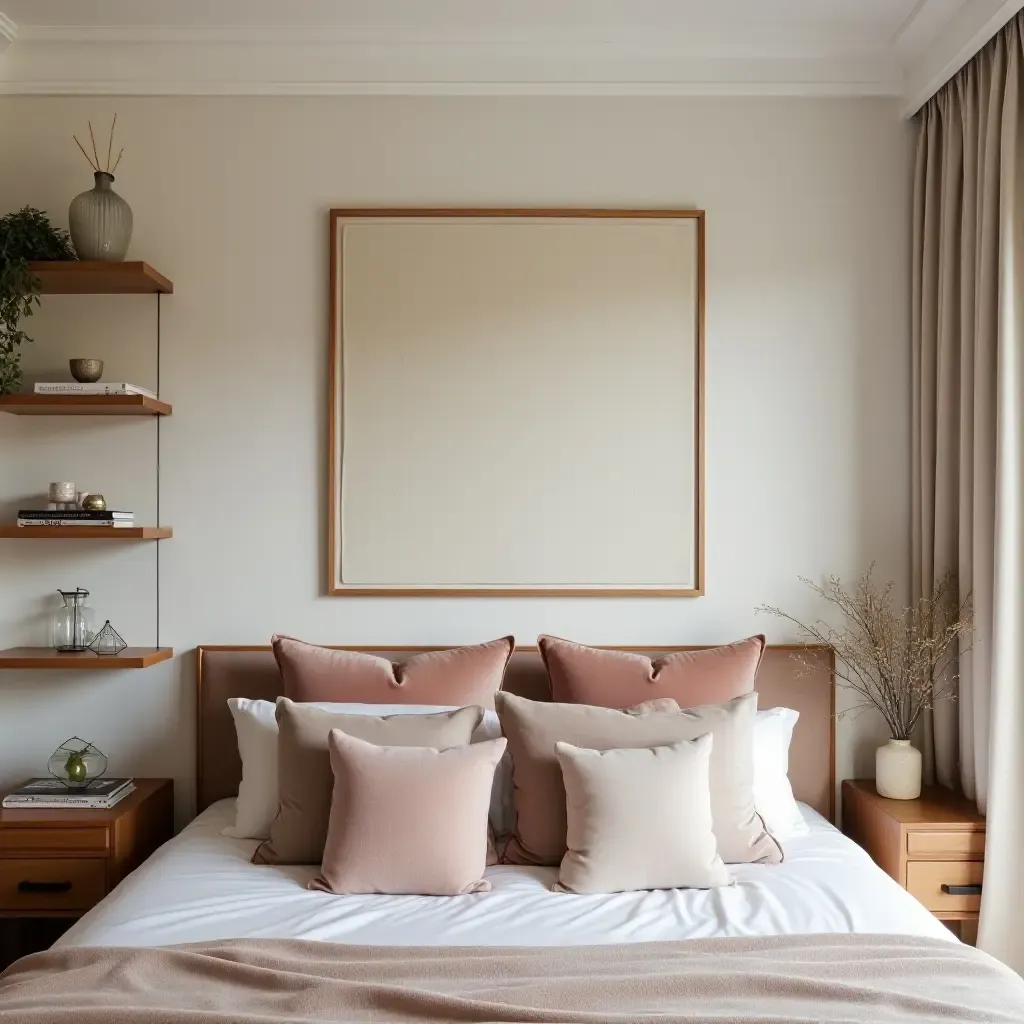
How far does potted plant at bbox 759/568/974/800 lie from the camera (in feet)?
9.53

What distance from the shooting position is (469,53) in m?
3.07

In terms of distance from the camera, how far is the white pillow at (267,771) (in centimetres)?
262

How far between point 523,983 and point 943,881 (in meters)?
1.46

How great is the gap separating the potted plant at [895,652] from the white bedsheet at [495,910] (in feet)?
1.88

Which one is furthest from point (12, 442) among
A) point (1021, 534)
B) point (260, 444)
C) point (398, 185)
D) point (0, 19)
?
point (1021, 534)

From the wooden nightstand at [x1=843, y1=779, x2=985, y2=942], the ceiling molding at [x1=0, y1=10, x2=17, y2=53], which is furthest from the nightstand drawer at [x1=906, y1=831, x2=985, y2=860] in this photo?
the ceiling molding at [x1=0, y1=10, x2=17, y2=53]

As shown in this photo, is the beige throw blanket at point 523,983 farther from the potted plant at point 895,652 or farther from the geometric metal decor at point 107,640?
the geometric metal decor at point 107,640

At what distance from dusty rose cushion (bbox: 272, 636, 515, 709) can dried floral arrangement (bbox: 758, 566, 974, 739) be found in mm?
918

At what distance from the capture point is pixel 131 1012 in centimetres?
165

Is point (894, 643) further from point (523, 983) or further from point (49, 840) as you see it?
point (49, 840)

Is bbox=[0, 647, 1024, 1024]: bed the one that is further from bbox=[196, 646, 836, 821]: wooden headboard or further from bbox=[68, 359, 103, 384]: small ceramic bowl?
bbox=[68, 359, 103, 384]: small ceramic bowl

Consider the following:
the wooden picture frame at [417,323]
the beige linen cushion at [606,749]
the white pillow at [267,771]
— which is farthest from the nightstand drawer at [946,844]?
the white pillow at [267,771]

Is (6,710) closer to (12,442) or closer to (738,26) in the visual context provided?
(12,442)

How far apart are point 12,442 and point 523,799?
193cm
